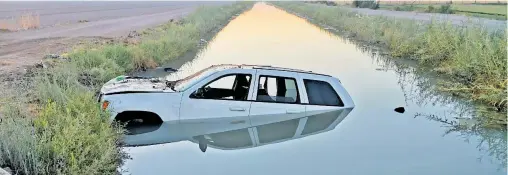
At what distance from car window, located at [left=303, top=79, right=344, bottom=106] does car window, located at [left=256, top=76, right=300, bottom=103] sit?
0.86 feet

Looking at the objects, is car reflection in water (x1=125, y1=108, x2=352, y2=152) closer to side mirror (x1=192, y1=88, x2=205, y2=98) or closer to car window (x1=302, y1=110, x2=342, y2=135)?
car window (x1=302, y1=110, x2=342, y2=135)

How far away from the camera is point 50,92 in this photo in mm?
10602

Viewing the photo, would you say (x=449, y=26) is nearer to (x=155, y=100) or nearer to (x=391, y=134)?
(x=391, y=134)

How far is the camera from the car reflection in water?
9.22 meters

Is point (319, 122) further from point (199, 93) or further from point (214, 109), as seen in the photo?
point (199, 93)

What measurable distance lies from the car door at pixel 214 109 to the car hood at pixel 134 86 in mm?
468

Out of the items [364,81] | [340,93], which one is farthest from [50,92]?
[364,81]

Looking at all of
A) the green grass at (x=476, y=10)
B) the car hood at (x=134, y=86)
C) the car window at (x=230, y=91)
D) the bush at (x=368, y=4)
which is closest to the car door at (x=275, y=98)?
the car window at (x=230, y=91)

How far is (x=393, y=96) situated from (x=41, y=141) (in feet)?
32.0

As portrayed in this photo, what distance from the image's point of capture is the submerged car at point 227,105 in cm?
933

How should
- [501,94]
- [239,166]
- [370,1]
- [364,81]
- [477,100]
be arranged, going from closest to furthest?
[239,166] → [501,94] → [477,100] → [364,81] → [370,1]

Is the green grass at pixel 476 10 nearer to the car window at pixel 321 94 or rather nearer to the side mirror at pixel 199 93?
the car window at pixel 321 94

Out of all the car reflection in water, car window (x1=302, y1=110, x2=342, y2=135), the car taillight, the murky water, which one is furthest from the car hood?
car window (x1=302, y1=110, x2=342, y2=135)

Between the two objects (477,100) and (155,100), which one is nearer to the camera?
(155,100)
